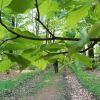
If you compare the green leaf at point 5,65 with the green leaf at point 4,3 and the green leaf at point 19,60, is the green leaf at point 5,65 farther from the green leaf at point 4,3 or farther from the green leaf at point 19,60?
the green leaf at point 4,3

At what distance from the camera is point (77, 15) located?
36.5 inches

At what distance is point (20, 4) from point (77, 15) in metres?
0.21

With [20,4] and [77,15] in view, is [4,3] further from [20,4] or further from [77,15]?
[77,15]

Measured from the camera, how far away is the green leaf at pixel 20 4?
79 centimetres

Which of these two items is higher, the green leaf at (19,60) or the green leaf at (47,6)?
the green leaf at (47,6)

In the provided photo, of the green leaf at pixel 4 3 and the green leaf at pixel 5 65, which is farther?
the green leaf at pixel 5 65

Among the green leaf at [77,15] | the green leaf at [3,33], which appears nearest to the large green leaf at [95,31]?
the green leaf at [77,15]

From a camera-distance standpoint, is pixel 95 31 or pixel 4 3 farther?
pixel 4 3

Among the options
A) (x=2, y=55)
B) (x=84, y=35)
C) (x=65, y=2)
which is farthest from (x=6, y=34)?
(x=84, y=35)

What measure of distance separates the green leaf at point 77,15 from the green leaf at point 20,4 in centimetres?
15

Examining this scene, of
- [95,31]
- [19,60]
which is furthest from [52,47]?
[95,31]

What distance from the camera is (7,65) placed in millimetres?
999

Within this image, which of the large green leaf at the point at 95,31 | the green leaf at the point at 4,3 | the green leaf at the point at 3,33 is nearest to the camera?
the large green leaf at the point at 95,31

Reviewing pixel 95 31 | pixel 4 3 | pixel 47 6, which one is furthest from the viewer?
pixel 47 6
